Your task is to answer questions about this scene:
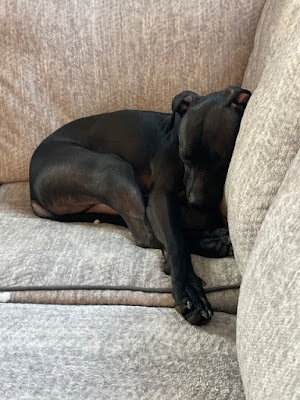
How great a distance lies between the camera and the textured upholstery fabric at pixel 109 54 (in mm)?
1848

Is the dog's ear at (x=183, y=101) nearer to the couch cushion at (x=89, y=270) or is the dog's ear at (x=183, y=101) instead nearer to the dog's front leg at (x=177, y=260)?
the dog's front leg at (x=177, y=260)

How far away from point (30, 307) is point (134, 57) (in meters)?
0.99

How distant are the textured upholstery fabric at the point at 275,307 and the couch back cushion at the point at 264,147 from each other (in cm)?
9

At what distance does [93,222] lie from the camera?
1.80m

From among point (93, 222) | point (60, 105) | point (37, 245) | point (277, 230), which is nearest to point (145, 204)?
point (93, 222)

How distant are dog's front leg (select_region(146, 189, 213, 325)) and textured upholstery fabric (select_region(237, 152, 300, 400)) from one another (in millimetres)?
324

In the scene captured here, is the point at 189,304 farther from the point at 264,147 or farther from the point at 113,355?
the point at 264,147

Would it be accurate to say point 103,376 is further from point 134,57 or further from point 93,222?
point 134,57

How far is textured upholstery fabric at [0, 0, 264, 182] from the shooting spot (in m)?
1.85

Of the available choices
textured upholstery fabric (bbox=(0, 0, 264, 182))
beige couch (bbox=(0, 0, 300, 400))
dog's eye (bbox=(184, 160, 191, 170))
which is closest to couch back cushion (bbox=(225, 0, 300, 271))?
beige couch (bbox=(0, 0, 300, 400))

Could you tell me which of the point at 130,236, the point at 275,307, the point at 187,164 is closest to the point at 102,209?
the point at 130,236

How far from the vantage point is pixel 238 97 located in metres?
1.55

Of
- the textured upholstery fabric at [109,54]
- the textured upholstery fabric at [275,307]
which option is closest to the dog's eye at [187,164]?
the textured upholstery fabric at [109,54]

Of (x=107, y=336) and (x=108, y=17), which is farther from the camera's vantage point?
(x=108, y=17)
